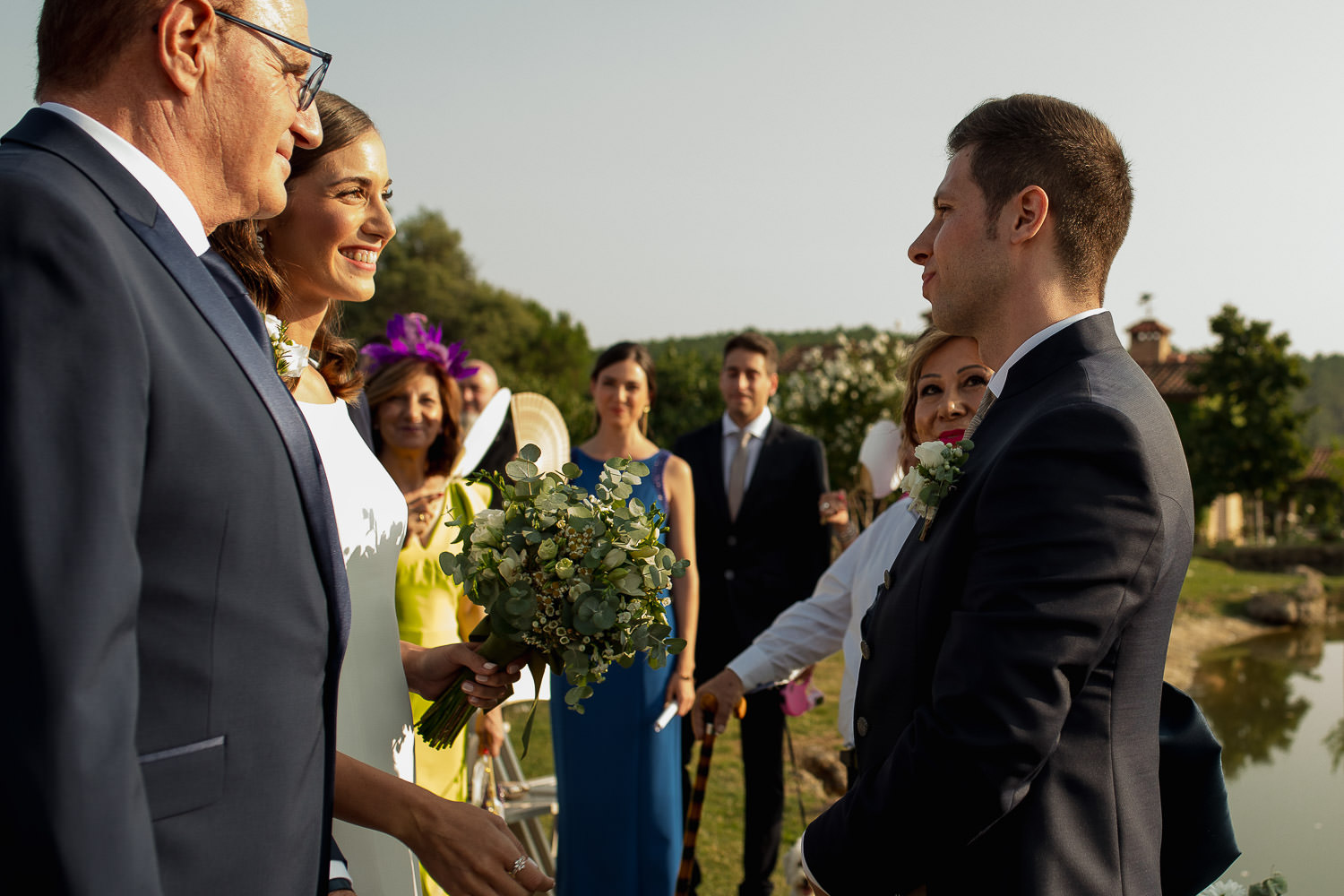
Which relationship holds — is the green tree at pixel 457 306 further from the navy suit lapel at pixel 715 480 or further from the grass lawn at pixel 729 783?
the navy suit lapel at pixel 715 480

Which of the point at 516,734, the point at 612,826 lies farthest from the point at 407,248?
the point at 612,826

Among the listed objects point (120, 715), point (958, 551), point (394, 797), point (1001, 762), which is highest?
point (958, 551)

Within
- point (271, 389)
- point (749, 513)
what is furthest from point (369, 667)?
point (749, 513)

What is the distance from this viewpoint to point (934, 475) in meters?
2.24

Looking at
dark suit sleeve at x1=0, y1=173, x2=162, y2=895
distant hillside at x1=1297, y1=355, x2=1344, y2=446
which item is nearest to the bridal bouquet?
dark suit sleeve at x1=0, y1=173, x2=162, y2=895

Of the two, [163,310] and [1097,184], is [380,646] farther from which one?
[1097,184]

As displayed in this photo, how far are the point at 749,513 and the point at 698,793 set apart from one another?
3.90 meters

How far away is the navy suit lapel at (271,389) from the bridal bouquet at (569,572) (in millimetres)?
959

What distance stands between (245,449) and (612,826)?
435 centimetres

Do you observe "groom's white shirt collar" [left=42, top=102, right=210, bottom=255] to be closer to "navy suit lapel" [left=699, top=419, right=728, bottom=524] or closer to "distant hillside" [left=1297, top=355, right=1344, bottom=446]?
"navy suit lapel" [left=699, top=419, right=728, bottom=524]

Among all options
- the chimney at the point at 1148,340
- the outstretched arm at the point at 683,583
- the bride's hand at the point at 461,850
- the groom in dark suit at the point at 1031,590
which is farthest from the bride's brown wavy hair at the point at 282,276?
the chimney at the point at 1148,340

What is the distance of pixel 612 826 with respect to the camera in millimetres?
5172

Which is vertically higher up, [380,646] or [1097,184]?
[1097,184]

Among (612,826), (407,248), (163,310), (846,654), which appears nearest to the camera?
(163,310)
